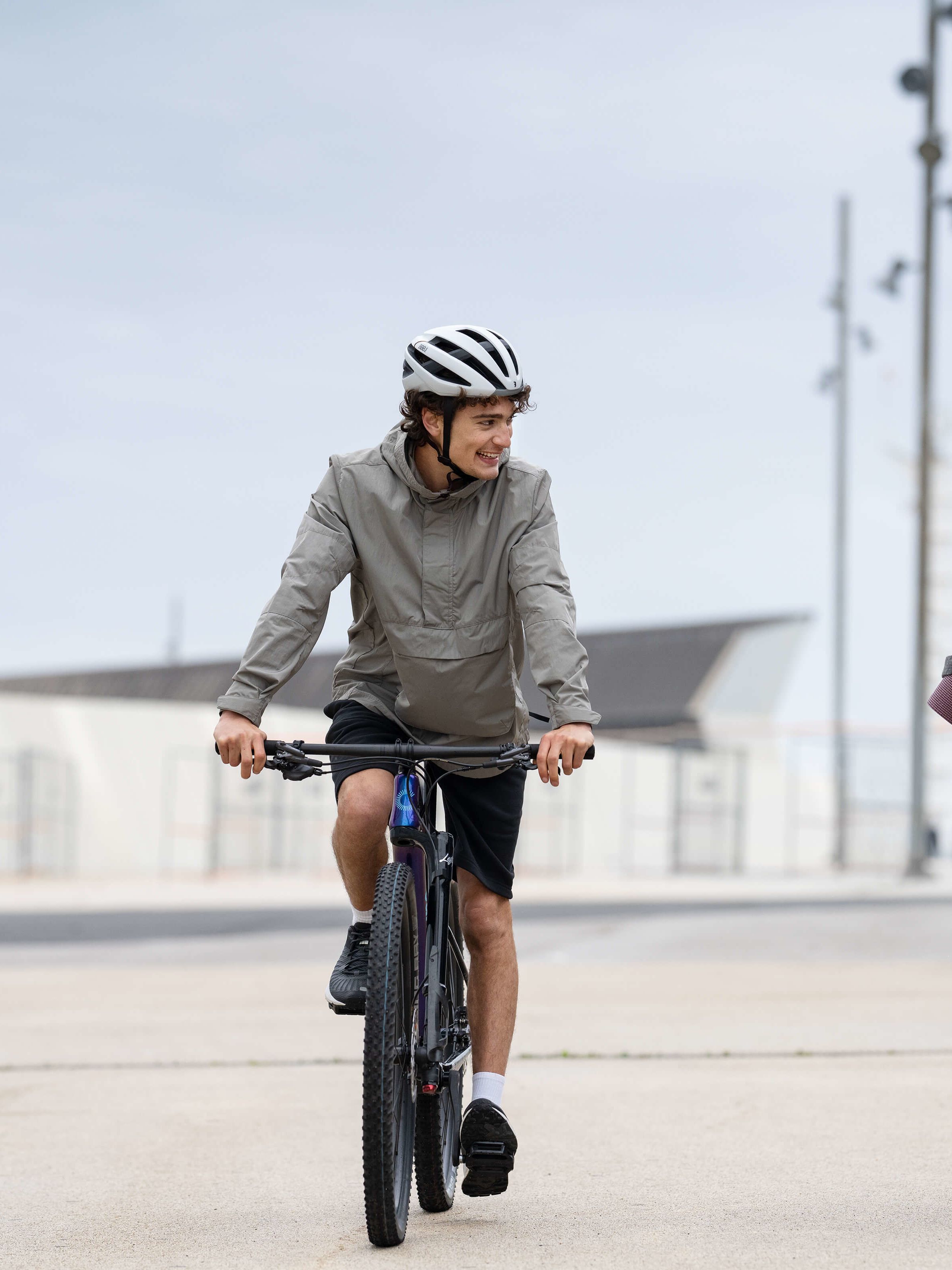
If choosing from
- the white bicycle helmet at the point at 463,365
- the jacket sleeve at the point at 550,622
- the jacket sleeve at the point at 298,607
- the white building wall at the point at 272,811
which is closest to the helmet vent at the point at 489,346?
the white bicycle helmet at the point at 463,365

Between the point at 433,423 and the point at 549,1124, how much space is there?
240 centimetres

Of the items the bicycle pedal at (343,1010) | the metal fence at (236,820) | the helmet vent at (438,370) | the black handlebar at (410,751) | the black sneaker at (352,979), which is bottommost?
the metal fence at (236,820)

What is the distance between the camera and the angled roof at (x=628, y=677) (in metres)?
42.2

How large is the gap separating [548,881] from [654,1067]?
2160 cm

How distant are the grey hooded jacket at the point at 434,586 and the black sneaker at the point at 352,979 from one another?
52cm

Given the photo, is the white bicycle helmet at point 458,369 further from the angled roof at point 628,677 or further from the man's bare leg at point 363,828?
the angled roof at point 628,677

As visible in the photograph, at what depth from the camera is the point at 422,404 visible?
407 cm

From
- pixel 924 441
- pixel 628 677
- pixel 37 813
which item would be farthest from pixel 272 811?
pixel 628 677

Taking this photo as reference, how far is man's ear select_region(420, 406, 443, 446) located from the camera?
405 centimetres

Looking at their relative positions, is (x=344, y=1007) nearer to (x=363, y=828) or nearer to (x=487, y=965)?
(x=363, y=828)

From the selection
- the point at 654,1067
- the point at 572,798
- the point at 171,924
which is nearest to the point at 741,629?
the point at 572,798

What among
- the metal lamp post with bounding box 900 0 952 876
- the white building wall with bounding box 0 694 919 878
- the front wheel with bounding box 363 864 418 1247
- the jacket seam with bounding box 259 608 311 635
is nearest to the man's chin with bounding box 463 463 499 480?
→ the jacket seam with bounding box 259 608 311 635

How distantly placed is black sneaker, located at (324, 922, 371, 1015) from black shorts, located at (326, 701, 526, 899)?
0.33 m

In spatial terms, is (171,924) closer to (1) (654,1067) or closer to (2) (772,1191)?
(1) (654,1067)
